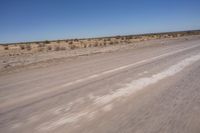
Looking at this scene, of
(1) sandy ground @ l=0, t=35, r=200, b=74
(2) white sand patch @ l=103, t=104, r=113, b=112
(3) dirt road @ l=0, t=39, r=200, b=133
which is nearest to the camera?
(3) dirt road @ l=0, t=39, r=200, b=133

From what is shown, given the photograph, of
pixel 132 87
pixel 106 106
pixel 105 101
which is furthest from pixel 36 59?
pixel 106 106

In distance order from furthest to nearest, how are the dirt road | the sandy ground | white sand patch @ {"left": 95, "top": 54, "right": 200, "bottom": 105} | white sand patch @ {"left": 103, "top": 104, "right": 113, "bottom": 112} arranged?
1. the sandy ground
2. white sand patch @ {"left": 95, "top": 54, "right": 200, "bottom": 105}
3. white sand patch @ {"left": 103, "top": 104, "right": 113, "bottom": 112}
4. the dirt road

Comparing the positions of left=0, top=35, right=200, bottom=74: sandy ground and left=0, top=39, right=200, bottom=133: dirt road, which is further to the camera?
left=0, top=35, right=200, bottom=74: sandy ground

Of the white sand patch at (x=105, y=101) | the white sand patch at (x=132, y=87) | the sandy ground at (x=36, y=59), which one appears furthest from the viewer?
the sandy ground at (x=36, y=59)

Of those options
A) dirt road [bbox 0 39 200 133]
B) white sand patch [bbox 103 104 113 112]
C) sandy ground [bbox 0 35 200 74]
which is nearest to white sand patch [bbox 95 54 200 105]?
dirt road [bbox 0 39 200 133]

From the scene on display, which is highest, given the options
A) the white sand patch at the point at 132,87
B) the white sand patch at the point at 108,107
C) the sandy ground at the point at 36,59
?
the white sand patch at the point at 108,107

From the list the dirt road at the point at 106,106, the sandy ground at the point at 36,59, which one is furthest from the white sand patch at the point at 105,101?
the sandy ground at the point at 36,59

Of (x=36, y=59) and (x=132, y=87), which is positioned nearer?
(x=132, y=87)

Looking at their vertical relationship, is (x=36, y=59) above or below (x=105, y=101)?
below

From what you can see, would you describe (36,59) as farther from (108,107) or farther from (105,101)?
(108,107)

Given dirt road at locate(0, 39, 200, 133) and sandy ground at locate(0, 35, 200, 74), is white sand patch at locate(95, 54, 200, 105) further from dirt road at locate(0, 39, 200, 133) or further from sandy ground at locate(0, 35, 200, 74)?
sandy ground at locate(0, 35, 200, 74)

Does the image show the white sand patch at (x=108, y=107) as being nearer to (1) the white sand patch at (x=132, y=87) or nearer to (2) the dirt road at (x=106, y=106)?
(2) the dirt road at (x=106, y=106)

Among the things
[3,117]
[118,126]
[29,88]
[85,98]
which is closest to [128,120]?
[118,126]

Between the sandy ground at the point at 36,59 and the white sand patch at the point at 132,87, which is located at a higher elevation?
the white sand patch at the point at 132,87
